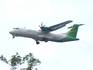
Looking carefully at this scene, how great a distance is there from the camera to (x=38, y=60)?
35562mm

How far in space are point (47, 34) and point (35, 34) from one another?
9.93 feet

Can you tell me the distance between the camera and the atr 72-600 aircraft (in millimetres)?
46844

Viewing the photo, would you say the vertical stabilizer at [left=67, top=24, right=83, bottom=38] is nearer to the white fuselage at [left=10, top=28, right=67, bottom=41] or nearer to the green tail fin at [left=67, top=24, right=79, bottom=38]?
the green tail fin at [left=67, top=24, right=79, bottom=38]

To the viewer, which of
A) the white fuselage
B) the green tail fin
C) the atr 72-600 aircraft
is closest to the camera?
the white fuselage

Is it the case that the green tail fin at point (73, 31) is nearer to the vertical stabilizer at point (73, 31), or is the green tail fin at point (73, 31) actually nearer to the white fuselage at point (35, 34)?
the vertical stabilizer at point (73, 31)

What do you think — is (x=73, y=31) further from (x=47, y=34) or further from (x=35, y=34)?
(x=35, y=34)

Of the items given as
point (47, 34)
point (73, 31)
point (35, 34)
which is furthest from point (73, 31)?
point (35, 34)

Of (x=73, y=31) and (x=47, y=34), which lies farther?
(x=73, y=31)

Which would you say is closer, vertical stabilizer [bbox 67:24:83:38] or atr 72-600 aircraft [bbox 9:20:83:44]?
atr 72-600 aircraft [bbox 9:20:83:44]

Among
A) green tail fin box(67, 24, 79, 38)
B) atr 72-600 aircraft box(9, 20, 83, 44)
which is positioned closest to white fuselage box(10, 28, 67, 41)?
atr 72-600 aircraft box(9, 20, 83, 44)

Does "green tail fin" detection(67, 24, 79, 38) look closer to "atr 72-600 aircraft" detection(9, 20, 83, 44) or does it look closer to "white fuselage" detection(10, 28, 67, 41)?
"atr 72-600 aircraft" detection(9, 20, 83, 44)

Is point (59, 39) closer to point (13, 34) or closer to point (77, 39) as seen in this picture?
point (77, 39)

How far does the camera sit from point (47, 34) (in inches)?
1950

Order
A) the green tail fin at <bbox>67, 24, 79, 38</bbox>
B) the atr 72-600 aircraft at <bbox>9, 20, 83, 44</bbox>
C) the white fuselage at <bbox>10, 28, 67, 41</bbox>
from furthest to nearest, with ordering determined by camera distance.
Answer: the green tail fin at <bbox>67, 24, 79, 38</bbox>
the atr 72-600 aircraft at <bbox>9, 20, 83, 44</bbox>
the white fuselage at <bbox>10, 28, 67, 41</bbox>
